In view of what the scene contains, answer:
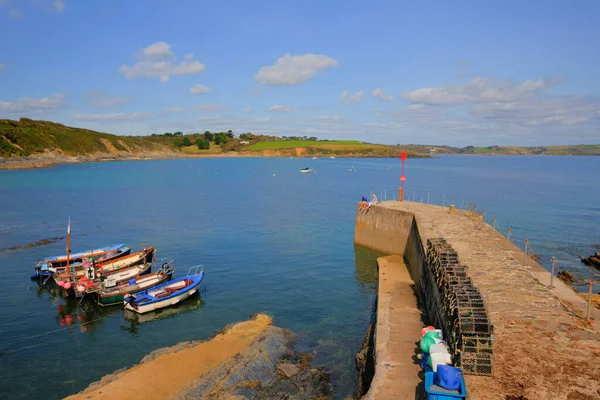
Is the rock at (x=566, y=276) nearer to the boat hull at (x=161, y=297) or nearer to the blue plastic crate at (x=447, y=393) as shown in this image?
the blue plastic crate at (x=447, y=393)

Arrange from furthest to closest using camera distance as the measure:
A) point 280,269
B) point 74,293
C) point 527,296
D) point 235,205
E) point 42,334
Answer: point 235,205
point 280,269
point 74,293
point 42,334
point 527,296

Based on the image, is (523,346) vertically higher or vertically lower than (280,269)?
higher

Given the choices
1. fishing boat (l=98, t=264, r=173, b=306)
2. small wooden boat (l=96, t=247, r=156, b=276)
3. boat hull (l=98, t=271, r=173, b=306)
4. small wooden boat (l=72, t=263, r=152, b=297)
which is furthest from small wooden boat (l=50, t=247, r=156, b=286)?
boat hull (l=98, t=271, r=173, b=306)

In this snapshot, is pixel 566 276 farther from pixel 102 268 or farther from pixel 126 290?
pixel 102 268

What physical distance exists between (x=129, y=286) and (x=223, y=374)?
40.8 feet

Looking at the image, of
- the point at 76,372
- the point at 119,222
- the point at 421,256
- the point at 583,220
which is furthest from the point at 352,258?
the point at 583,220

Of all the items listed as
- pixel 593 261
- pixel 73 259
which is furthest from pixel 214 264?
pixel 593 261

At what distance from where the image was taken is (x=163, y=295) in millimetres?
23781

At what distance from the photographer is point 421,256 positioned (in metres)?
22.9

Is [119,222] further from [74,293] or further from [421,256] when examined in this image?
[421,256]

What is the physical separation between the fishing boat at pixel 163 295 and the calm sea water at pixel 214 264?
561 millimetres

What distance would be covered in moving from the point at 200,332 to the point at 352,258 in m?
15.6

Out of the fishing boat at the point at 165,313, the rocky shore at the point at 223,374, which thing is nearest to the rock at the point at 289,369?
the rocky shore at the point at 223,374

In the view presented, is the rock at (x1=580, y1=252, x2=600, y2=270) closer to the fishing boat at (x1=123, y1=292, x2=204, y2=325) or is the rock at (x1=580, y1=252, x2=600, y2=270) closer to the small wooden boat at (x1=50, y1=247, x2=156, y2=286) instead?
the fishing boat at (x1=123, y1=292, x2=204, y2=325)
